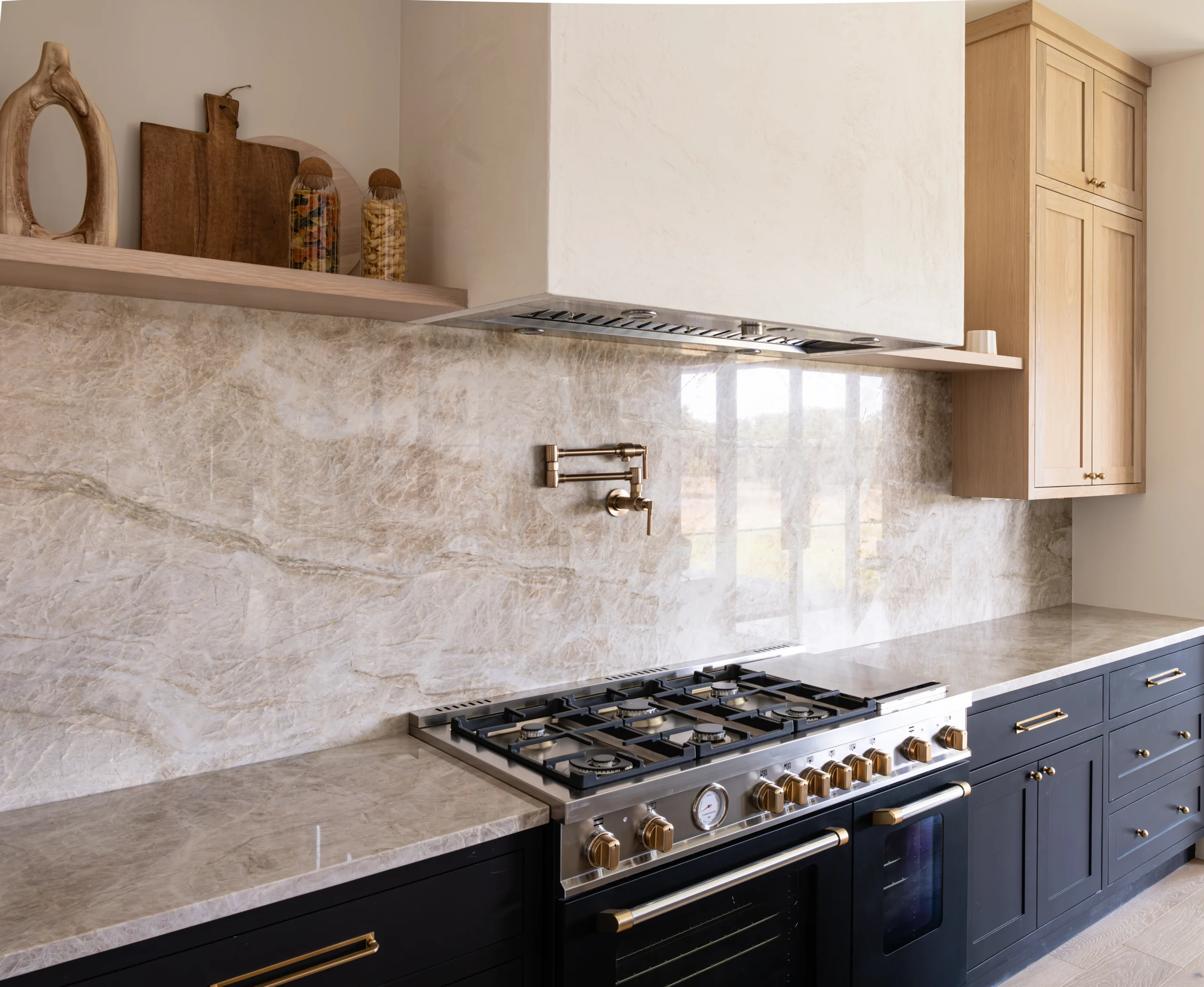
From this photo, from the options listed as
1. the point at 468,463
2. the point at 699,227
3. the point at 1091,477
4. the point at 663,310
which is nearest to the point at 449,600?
the point at 468,463

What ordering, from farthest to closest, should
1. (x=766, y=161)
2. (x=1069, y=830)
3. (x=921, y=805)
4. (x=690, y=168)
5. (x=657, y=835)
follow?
(x=1069, y=830)
(x=921, y=805)
(x=766, y=161)
(x=690, y=168)
(x=657, y=835)

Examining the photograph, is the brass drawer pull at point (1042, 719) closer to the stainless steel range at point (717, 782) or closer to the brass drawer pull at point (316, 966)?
the stainless steel range at point (717, 782)

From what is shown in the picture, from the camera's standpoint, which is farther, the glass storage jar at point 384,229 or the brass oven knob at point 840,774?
the brass oven knob at point 840,774

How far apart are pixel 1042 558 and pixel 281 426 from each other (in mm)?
2942

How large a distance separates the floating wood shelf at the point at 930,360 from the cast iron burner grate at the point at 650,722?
88 centimetres

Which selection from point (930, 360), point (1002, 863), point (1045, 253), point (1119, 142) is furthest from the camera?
point (1119, 142)

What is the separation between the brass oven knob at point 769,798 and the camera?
1.76m

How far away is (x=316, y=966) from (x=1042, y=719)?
203cm

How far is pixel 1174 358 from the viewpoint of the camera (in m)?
3.37

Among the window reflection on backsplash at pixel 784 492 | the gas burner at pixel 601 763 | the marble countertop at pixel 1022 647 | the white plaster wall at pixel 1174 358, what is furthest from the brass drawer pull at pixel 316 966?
the white plaster wall at pixel 1174 358

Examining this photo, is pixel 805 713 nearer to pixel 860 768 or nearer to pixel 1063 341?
pixel 860 768

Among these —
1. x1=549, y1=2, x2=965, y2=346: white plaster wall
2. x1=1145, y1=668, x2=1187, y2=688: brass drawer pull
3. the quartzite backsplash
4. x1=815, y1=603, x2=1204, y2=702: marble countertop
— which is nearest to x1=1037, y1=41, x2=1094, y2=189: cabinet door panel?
x1=549, y1=2, x2=965, y2=346: white plaster wall

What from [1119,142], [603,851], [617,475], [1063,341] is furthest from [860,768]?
[1119,142]

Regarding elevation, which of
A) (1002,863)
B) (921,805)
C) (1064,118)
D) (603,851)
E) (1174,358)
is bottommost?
(1002,863)
